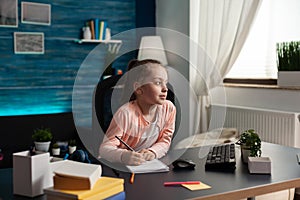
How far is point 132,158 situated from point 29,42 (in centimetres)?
306

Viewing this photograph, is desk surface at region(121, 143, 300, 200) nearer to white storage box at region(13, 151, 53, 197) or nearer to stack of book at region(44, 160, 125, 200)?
stack of book at region(44, 160, 125, 200)

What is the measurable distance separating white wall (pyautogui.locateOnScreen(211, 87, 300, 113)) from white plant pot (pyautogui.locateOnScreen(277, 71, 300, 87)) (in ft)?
0.25

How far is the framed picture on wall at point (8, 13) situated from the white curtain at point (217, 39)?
5.86 ft

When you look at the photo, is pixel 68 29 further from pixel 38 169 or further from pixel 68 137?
pixel 38 169

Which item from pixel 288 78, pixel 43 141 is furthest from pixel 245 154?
pixel 43 141

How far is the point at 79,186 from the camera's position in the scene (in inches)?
44.1

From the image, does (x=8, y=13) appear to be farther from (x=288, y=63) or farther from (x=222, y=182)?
(x=222, y=182)

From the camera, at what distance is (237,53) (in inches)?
152

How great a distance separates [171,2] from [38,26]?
4.66 ft

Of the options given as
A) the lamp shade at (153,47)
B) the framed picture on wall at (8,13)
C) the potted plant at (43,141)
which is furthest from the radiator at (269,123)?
the framed picture on wall at (8,13)

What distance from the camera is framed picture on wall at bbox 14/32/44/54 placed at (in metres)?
4.16

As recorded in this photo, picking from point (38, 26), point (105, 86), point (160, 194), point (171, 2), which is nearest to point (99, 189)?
point (160, 194)

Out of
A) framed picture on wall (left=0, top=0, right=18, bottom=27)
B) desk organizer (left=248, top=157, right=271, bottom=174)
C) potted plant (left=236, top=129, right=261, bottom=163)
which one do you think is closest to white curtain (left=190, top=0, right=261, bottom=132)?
framed picture on wall (left=0, top=0, right=18, bottom=27)

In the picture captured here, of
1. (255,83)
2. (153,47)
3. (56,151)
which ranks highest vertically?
(153,47)
